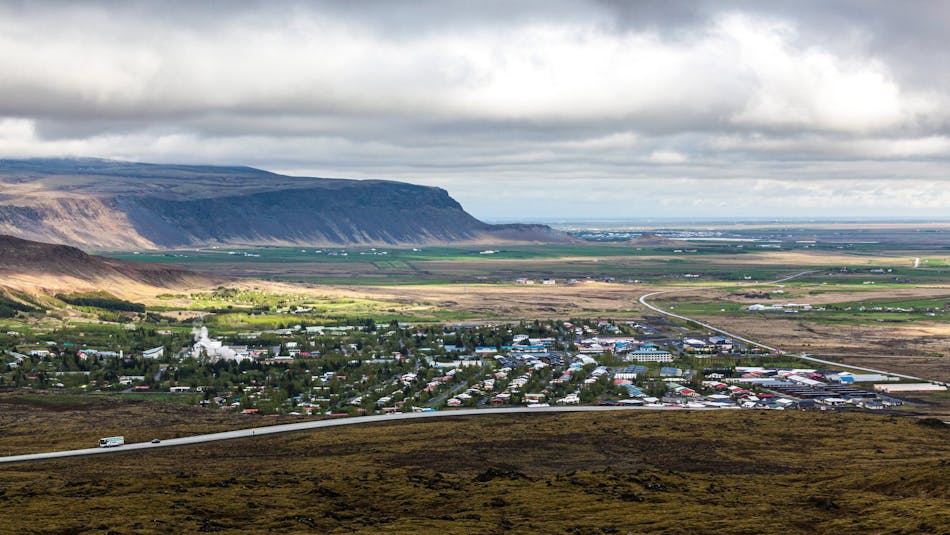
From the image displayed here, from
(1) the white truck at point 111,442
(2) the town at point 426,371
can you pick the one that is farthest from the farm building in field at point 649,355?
(1) the white truck at point 111,442

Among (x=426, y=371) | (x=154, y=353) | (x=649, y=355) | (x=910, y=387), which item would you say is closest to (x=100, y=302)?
(x=154, y=353)

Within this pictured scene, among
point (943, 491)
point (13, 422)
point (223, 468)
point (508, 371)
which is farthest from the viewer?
point (508, 371)

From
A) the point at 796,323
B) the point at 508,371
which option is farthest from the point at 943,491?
the point at 796,323

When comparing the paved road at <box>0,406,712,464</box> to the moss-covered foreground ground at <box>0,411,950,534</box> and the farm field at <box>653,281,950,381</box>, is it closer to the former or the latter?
the moss-covered foreground ground at <box>0,411,950,534</box>

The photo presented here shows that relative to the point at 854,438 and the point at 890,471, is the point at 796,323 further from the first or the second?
the point at 890,471

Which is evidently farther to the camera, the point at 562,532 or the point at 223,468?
the point at 223,468

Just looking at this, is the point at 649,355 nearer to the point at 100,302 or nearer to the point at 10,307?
the point at 100,302
